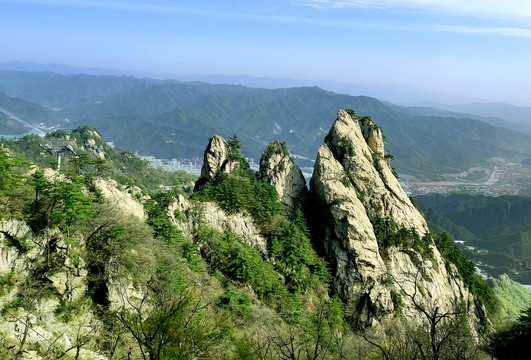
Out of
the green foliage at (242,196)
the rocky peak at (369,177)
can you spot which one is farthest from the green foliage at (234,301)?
the rocky peak at (369,177)

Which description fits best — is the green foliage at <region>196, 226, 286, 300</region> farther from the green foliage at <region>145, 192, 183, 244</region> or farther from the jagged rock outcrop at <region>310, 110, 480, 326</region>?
the jagged rock outcrop at <region>310, 110, 480, 326</region>

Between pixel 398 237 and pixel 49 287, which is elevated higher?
pixel 49 287

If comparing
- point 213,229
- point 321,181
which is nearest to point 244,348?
point 213,229

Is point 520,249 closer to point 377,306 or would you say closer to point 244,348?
point 377,306

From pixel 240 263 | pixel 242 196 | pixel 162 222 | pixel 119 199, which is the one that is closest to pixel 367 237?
pixel 240 263

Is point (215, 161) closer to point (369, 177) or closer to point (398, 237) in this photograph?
point (369, 177)

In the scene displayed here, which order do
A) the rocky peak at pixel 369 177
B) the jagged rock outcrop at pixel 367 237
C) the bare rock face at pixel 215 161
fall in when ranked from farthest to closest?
the bare rock face at pixel 215 161 → the rocky peak at pixel 369 177 → the jagged rock outcrop at pixel 367 237

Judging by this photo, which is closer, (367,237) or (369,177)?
(367,237)

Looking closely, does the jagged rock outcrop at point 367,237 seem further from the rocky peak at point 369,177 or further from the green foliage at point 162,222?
the green foliage at point 162,222
